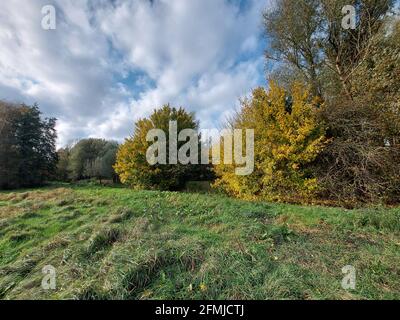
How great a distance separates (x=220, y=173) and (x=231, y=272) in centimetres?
815

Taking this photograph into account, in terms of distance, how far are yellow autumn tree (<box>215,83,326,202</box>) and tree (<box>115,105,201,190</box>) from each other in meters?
5.71

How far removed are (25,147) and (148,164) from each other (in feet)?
51.3

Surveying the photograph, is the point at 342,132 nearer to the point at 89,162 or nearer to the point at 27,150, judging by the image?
the point at 27,150

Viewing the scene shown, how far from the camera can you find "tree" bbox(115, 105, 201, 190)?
13992 millimetres

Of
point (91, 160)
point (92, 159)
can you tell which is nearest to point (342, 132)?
point (91, 160)

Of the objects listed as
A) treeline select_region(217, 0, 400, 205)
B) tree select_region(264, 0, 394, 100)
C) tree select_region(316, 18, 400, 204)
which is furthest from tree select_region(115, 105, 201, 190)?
tree select_region(316, 18, 400, 204)

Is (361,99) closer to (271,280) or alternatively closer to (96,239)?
(271,280)

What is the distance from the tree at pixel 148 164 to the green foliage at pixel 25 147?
12.4 meters

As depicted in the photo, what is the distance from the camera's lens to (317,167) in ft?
29.3

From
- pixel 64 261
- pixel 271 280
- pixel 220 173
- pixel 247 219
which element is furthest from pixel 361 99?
pixel 64 261

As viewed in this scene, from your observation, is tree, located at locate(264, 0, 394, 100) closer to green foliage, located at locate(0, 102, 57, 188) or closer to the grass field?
the grass field

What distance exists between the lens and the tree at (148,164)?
45.9ft

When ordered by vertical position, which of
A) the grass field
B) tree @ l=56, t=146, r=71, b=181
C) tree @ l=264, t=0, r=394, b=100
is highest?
tree @ l=264, t=0, r=394, b=100
